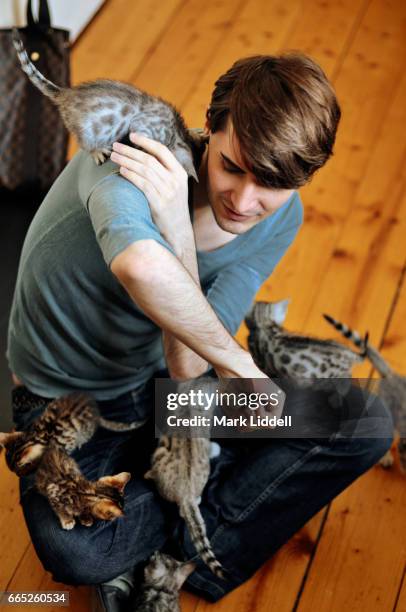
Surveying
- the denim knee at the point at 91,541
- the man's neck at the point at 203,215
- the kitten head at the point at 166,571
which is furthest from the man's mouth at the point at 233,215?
the kitten head at the point at 166,571

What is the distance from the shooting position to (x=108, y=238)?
1242mm

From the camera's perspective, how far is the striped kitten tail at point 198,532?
1645 mm

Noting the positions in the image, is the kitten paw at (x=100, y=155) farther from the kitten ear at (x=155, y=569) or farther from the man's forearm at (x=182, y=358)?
the kitten ear at (x=155, y=569)

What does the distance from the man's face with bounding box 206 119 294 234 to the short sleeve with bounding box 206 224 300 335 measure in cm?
23

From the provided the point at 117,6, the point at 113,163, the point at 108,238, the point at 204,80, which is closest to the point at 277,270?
the point at 204,80

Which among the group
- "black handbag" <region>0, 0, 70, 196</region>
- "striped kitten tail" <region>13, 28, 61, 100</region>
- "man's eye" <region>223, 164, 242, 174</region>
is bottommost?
"black handbag" <region>0, 0, 70, 196</region>

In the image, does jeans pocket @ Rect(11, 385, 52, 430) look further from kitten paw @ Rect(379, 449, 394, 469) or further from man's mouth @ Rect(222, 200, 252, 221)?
kitten paw @ Rect(379, 449, 394, 469)

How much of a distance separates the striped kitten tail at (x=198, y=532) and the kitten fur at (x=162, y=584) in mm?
107

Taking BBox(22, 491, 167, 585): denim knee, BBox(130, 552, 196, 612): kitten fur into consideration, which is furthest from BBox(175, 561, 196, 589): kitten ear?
BBox(22, 491, 167, 585): denim knee

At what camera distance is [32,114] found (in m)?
2.40

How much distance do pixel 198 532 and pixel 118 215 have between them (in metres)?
0.75

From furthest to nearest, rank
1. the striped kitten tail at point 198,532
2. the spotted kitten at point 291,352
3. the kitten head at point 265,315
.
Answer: the kitten head at point 265,315 → the spotted kitten at point 291,352 → the striped kitten tail at point 198,532

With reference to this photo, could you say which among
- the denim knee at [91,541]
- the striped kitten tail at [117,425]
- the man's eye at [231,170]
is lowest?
the denim knee at [91,541]

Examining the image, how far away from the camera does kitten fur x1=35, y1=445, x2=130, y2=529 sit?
159 cm
